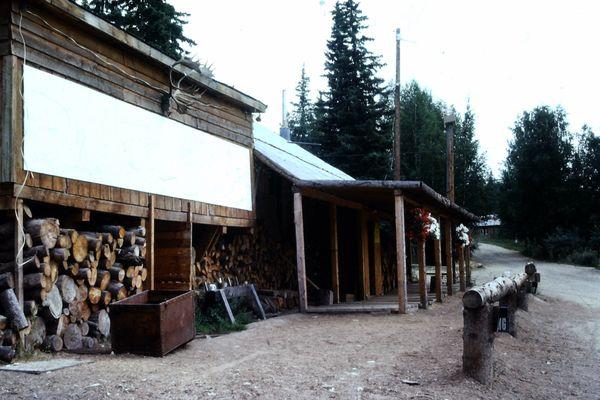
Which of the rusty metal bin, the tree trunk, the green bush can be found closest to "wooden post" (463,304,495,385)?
the rusty metal bin

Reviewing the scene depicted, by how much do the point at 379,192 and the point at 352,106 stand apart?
59.4ft

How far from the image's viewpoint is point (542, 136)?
36000 mm

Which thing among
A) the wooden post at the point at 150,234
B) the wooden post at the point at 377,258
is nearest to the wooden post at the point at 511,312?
the wooden post at the point at 150,234

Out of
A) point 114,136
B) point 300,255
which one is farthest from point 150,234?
point 300,255

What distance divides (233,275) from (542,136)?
29763mm

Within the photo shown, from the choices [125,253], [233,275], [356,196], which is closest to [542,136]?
[356,196]

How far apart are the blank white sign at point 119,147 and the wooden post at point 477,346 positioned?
16.4 feet

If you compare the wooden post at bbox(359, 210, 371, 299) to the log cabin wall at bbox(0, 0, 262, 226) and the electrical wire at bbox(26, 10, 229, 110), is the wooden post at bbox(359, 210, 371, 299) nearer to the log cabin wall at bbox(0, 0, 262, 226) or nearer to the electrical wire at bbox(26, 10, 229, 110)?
the log cabin wall at bbox(0, 0, 262, 226)

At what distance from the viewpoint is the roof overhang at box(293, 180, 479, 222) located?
10.7 metres

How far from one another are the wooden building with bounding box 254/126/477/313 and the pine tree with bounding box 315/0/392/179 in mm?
11122

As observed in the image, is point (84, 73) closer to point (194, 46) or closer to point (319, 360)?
point (319, 360)

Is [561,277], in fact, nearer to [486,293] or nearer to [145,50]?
[486,293]

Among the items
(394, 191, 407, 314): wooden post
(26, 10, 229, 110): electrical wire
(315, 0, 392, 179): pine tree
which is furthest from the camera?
(315, 0, 392, 179): pine tree

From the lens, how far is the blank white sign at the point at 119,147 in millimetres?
6742
